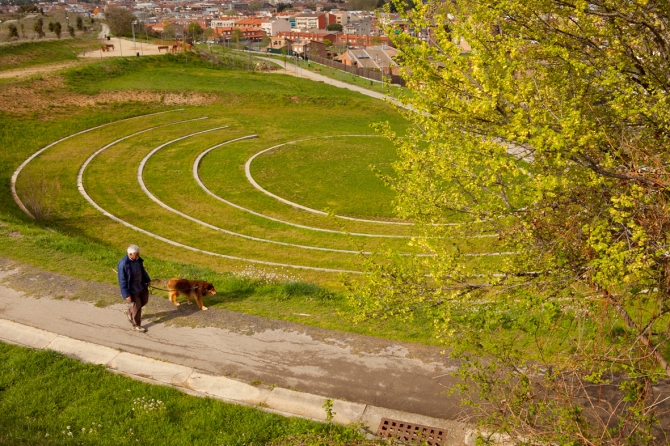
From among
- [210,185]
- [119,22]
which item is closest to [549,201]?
[210,185]

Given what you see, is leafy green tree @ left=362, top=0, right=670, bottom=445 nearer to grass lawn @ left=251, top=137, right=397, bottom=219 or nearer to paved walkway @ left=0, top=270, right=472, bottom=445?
paved walkway @ left=0, top=270, right=472, bottom=445

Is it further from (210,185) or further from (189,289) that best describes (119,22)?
(189,289)

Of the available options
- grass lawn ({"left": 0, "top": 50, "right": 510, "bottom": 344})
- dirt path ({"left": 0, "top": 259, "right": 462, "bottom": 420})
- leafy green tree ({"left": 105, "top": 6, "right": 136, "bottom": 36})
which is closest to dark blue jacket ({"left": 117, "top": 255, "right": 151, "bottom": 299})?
dirt path ({"left": 0, "top": 259, "right": 462, "bottom": 420})

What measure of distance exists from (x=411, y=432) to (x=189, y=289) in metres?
6.60

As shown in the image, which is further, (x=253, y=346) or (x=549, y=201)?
(x=253, y=346)

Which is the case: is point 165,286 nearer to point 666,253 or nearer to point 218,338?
point 218,338

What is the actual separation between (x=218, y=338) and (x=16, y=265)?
7.18m

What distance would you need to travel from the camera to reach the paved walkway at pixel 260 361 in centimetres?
1023

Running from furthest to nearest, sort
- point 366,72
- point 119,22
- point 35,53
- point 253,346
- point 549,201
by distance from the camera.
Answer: point 119,22 < point 366,72 < point 35,53 < point 253,346 < point 549,201

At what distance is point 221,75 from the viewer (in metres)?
57.3

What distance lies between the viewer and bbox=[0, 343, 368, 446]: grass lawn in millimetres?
9039

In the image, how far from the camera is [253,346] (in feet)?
39.4

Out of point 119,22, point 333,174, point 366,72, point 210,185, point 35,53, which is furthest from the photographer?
point 119,22

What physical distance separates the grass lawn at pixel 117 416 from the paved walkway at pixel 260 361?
0.45 m
